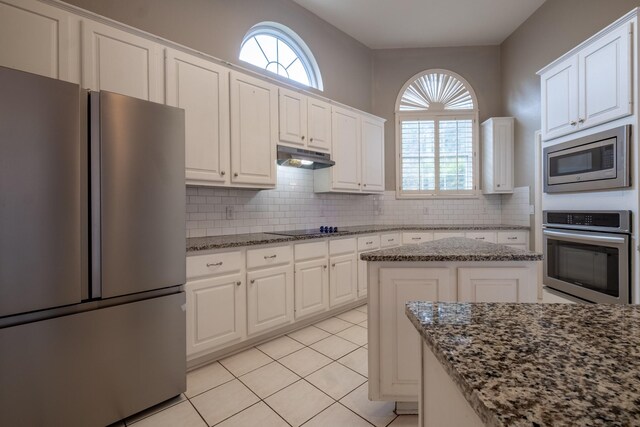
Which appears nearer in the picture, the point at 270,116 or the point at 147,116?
the point at 147,116

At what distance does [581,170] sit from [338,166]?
7.49 feet

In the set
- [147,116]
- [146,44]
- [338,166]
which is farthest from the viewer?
[338,166]

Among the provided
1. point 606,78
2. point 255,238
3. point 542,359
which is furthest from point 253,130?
point 606,78

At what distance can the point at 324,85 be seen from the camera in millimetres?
3980

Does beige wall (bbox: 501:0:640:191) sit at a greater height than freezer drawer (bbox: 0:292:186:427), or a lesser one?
greater

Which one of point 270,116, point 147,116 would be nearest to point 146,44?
point 147,116

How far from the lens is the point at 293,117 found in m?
3.19

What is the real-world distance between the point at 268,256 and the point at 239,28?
7.66 ft

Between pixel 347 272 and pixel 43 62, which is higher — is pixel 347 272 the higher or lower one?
the lower one

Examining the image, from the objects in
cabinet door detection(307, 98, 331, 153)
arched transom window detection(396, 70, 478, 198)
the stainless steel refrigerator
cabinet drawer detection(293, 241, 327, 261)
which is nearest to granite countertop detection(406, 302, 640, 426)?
the stainless steel refrigerator

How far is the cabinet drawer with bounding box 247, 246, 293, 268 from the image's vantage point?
99.3 inches

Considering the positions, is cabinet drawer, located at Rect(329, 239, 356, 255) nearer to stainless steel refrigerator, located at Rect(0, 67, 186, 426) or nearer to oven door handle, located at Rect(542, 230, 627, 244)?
stainless steel refrigerator, located at Rect(0, 67, 186, 426)

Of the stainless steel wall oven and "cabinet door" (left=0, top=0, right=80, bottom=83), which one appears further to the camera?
the stainless steel wall oven

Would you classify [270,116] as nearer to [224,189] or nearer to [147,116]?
[224,189]
